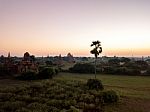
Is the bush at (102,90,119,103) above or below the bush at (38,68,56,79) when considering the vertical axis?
below

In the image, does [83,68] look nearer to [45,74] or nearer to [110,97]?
[45,74]

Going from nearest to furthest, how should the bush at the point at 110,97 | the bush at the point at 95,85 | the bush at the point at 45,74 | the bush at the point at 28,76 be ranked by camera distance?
the bush at the point at 110,97 → the bush at the point at 95,85 → the bush at the point at 28,76 → the bush at the point at 45,74

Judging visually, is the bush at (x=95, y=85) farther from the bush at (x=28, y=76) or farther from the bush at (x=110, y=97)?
the bush at (x=28, y=76)

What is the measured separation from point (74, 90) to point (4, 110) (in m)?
17.1

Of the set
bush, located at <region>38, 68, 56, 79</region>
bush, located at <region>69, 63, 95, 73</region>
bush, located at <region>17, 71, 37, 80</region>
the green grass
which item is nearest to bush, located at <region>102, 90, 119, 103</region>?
the green grass

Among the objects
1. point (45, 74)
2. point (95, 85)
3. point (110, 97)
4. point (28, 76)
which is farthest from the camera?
point (45, 74)

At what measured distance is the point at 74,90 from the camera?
4550cm

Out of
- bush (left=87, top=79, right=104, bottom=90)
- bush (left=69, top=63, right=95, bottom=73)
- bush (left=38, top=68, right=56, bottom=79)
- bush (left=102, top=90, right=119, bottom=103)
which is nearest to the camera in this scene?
bush (left=102, top=90, right=119, bottom=103)

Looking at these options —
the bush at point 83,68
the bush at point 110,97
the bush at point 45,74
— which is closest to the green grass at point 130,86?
the bush at point 45,74

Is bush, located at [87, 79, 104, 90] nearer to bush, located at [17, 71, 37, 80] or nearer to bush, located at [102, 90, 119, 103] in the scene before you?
bush, located at [102, 90, 119, 103]

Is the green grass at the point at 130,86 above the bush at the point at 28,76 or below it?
below

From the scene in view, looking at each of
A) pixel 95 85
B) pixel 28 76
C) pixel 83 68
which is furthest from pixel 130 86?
pixel 83 68

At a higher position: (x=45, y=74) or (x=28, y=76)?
(x=45, y=74)

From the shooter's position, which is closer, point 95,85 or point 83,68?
point 95,85
